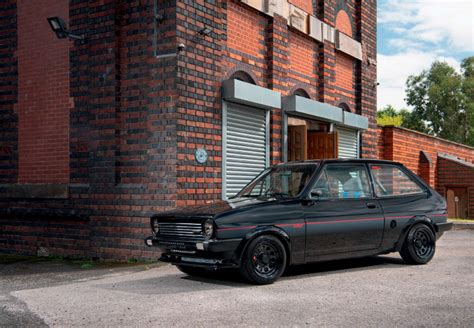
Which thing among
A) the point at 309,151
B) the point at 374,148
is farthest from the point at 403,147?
the point at 309,151

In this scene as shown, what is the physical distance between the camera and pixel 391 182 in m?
8.95

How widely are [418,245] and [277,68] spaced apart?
207 inches

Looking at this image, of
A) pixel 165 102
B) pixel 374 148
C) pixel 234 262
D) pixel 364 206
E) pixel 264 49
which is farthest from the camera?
pixel 374 148

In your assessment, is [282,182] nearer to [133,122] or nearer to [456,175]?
[133,122]

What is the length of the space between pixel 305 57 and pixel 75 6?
18.4ft

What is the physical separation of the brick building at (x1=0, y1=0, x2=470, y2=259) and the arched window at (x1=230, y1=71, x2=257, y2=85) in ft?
0.08

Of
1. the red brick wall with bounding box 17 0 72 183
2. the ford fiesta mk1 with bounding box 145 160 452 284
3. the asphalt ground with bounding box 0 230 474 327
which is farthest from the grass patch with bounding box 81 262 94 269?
the ford fiesta mk1 with bounding box 145 160 452 284

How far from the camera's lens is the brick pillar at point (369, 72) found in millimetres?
16953

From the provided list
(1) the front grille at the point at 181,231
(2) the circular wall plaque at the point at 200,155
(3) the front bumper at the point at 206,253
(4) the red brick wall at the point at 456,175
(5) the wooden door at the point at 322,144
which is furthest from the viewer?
(4) the red brick wall at the point at 456,175

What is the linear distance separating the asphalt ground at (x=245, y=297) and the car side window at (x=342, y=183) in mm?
1073

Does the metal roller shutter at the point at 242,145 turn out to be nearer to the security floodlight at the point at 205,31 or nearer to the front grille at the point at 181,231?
the security floodlight at the point at 205,31

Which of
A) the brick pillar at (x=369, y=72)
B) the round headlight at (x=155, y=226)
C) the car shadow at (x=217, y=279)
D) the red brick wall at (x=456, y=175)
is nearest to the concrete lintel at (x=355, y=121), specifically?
the brick pillar at (x=369, y=72)

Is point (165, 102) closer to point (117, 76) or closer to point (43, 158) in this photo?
point (117, 76)

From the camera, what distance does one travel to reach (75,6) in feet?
36.0
